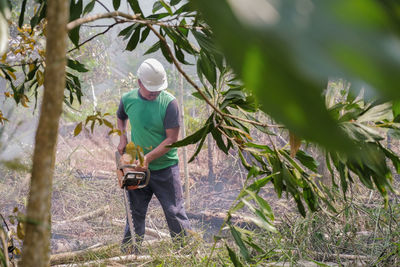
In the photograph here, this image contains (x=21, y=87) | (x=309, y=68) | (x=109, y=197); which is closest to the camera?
(x=309, y=68)

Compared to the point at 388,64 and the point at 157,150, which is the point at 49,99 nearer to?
the point at 388,64

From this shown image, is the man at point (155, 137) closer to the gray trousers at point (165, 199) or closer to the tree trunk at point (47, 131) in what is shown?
the gray trousers at point (165, 199)

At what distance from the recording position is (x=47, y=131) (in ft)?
0.84

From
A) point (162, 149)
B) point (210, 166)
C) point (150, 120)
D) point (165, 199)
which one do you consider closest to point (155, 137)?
point (150, 120)

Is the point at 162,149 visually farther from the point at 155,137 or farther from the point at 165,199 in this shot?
the point at 165,199

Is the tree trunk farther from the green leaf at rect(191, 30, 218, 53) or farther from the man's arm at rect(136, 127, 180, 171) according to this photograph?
the man's arm at rect(136, 127, 180, 171)

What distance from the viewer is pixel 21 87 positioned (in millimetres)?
880

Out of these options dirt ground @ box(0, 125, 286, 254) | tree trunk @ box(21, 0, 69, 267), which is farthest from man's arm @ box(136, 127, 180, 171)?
tree trunk @ box(21, 0, 69, 267)

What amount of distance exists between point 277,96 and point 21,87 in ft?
2.86

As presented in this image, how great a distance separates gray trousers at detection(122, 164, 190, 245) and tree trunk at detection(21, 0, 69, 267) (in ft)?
7.47

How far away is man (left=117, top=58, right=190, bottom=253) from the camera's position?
100 inches

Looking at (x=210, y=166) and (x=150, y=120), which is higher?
(x=150, y=120)

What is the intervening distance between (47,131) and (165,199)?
2.38 metres

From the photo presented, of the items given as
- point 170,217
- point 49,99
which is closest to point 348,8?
point 49,99
